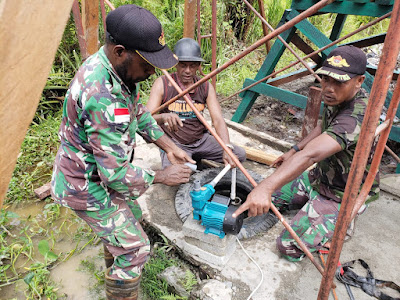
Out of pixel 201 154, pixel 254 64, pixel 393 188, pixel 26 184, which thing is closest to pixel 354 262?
pixel 393 188

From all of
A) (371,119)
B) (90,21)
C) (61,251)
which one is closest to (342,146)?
(371,119)

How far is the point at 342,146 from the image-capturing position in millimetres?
2371

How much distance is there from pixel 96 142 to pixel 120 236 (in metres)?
0.75

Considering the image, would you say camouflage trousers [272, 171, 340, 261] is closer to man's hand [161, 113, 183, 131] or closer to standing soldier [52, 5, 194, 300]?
standing soldier [52, 5, 194, 300]

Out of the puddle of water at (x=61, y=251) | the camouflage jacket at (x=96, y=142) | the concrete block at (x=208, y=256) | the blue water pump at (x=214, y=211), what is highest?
the camouflage jacket at (x=96, y=142)

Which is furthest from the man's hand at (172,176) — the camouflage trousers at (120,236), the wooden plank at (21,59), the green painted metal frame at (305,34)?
the green painted metal frame at (305,34)

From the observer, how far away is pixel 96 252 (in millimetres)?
3238

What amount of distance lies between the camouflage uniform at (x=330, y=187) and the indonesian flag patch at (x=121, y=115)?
1.50 m

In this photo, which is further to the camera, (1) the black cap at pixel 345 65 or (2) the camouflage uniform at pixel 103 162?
(1) the black cap at pixel 345 65

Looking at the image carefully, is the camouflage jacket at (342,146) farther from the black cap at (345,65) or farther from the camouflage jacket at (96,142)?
the camouflage jacket at (96,142)

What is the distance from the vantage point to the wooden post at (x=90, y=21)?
323 cm

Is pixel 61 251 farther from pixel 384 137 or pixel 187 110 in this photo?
pixel 384 137

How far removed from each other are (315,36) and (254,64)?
3.21m

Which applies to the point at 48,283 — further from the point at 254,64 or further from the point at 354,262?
the point at 254,64
